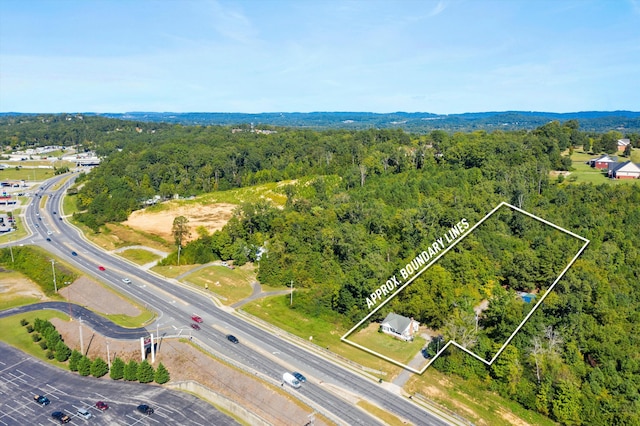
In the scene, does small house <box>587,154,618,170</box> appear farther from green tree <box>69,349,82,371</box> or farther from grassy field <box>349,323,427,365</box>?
green tree <box>69,349,82,371</box>

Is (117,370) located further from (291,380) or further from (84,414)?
(291,380)

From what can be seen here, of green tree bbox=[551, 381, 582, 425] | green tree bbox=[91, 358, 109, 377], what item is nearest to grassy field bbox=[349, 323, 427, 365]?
green tree bbox=[551, 381, 582, 425]

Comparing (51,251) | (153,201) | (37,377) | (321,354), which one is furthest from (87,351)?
(153,201)

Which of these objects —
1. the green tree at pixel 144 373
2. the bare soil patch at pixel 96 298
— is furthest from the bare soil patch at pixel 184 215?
the green tree at pixel 144 373

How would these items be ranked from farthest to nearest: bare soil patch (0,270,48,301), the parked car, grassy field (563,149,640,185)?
grassy field (563,149,640,185)
bare soil patch (0,270,48,301)
the parked car

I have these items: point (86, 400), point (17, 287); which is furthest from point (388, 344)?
point (17, 287)

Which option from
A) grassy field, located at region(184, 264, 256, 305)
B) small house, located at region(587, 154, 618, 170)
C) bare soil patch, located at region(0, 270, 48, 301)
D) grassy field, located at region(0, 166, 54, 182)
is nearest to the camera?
grassy field, located at region(184, 264, 256, 305)

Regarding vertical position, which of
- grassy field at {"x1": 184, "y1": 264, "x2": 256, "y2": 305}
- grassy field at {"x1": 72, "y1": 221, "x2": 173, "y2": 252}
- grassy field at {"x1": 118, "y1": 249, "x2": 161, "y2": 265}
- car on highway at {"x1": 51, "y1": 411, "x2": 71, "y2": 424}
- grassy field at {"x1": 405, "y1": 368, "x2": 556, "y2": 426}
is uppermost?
grassy field at {"x1": 72, "y1": 221, "x2": 173, "y2": 252}
